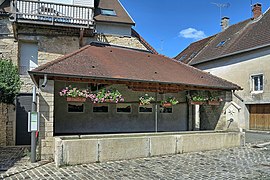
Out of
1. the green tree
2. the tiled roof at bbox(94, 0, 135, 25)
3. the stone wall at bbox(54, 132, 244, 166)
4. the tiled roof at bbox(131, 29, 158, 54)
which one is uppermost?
the tiled roof at bbox(94, 0, 135, 25)

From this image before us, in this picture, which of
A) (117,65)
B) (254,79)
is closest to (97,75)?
(117,65)

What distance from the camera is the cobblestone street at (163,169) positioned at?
20.3 feet

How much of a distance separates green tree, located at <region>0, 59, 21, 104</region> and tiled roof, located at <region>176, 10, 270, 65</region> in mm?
15173

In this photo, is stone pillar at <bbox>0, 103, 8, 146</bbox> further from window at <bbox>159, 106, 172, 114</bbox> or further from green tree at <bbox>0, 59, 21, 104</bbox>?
window at <bbox>159, 106, 172, 114</bbox>

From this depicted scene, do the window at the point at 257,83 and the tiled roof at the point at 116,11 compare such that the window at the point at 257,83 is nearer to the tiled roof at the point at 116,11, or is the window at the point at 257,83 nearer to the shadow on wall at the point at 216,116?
the shadow on wall at the point at 216,116

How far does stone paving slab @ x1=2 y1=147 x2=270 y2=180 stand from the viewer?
20.2 ft

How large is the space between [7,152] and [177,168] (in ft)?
19.5

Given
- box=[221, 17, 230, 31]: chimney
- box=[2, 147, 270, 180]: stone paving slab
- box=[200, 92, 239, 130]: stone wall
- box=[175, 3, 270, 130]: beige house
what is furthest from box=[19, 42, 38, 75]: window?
box=[221, 17, 230, 31]: chimney

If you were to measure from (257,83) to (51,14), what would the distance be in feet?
47.3

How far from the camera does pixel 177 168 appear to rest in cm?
694

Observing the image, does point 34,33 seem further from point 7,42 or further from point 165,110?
point 165,110

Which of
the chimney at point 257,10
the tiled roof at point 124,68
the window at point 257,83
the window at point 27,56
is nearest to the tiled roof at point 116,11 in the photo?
the tiled roof at point 124,68

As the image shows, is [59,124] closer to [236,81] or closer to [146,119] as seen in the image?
[146,119]

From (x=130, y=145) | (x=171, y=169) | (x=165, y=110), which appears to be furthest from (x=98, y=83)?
(x=165, y=110)
